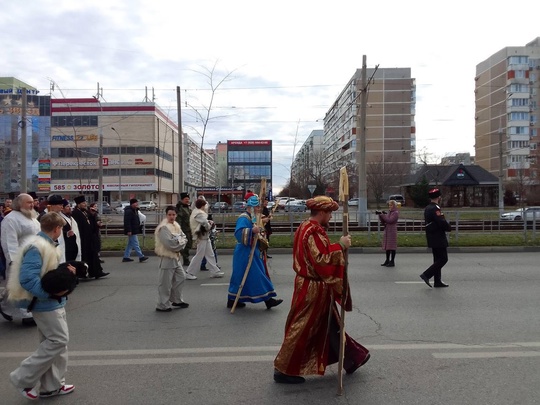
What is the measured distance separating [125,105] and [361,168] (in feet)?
192

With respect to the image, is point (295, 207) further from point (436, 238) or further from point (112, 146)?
point (112, 146)

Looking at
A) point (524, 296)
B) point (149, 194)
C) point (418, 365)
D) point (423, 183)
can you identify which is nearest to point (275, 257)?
point (524, 296)

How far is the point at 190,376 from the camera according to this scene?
14.8ft

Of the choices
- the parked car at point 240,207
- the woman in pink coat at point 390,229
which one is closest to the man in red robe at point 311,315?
the parked car at point 240,207

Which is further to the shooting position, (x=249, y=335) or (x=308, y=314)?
(x=249, y=335)

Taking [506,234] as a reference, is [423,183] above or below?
above

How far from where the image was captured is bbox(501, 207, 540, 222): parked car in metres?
16.2

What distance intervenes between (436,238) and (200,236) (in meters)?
4.66

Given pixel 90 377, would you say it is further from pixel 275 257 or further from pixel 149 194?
pixel 149 194

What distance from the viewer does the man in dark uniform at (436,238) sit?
8750 millimetres

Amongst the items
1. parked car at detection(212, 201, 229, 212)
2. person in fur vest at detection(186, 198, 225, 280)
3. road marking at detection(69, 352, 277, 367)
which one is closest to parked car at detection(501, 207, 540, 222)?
person in fur vest at detection(186, 198, 225, 280)

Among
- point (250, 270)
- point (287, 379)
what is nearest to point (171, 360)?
point (287, 379)

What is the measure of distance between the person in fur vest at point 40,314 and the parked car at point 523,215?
16.0 m

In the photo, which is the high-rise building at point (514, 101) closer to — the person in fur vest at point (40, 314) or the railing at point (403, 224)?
the railing at point (403, 224)
